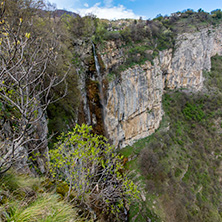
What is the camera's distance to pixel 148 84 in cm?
1927

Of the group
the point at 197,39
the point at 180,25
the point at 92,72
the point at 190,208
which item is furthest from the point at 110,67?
the point at 180,25

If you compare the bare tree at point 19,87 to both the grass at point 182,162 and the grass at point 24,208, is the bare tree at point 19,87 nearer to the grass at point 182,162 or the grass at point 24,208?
the grass at point 24,208

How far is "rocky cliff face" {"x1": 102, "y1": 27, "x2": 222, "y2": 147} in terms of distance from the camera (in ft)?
51.1

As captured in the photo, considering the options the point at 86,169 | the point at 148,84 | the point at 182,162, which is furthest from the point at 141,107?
the point at 86,169

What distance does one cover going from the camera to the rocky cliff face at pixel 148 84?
613 inches

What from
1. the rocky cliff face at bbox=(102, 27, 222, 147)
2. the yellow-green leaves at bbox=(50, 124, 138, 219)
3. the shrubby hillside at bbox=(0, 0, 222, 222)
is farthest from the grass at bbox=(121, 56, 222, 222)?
the yellow-green leaves at bbox=(50, 124, 138, 219)

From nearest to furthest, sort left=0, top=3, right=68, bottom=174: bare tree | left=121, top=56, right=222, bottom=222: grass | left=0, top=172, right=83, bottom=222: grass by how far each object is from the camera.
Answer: left=0, top=172, right=83, bottom=222: grass
left=0, top=3, right=68, bottom=174: bare tree
left=121, top=56, right=222, bottom=222: grass

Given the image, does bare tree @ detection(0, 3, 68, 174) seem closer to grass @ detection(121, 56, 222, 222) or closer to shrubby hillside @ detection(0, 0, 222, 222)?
shrubby hillside @ detection(0, 0, 222, 222)

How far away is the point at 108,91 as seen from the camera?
14.3 meters

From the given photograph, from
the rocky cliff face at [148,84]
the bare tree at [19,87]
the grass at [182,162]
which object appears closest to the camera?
the bare tree at [19,87]

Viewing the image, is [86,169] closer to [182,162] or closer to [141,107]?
[141,107]

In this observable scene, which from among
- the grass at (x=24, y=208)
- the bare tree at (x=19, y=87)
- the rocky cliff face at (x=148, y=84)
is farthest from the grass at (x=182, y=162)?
the bare tree at (x=19, y=87)

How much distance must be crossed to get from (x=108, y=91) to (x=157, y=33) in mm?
16437

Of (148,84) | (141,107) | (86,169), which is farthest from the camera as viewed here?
(148,84)
